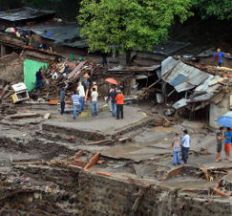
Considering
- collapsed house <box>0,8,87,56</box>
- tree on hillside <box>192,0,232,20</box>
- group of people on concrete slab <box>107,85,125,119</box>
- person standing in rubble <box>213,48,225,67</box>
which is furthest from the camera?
collapsed house <box>0,8,87,56</box>

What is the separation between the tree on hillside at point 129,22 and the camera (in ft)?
103

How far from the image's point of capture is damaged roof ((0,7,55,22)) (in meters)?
43.9

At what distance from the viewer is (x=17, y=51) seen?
A: 36.7m

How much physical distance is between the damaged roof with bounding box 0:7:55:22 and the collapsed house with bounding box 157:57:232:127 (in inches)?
696

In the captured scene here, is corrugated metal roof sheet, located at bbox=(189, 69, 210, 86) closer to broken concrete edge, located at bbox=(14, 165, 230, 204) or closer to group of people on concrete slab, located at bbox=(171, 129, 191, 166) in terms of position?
group of people on concrete slab, located at bbox=(171, 129, 191, 166)

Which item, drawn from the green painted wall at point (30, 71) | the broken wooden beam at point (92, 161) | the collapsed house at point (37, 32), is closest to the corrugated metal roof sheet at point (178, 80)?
the broken wooden beam at point (92, 161)

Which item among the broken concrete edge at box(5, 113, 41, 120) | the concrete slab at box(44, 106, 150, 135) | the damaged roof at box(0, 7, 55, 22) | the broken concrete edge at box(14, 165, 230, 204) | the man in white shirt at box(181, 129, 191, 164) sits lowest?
the broken concrete edge at box(14, 165, 230, 204)

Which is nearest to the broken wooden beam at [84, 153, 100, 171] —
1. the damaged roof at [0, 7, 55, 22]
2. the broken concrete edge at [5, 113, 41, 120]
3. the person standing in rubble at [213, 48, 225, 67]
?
the broken concrete edge at [5, 113, 41, 120]

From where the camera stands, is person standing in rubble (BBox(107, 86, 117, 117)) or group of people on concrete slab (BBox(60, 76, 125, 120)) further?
person standing in rubble (BBox(107, 86, 117, 117))

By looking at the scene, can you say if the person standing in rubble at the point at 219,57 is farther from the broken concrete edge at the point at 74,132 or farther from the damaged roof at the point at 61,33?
the damaged roof at the point at 61,33

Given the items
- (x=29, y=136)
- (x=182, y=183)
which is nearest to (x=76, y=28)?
(x=29, y=136)

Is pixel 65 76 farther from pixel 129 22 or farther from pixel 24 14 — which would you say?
pixel 24 14

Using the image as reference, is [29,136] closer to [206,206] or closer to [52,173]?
[52,173]

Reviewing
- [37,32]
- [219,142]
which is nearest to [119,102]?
[219,142]
